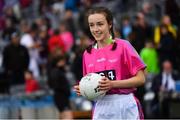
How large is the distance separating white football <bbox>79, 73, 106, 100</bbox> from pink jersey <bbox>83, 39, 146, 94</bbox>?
0.59 ft

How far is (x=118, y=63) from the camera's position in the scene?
6387mm

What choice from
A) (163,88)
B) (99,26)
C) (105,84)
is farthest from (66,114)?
(105,84)

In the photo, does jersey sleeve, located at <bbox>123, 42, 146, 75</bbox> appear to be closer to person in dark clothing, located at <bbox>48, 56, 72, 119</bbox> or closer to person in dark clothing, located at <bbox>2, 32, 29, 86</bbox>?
person in dark clothing, located at <bbox>48, 56, 72, 119</bbox>

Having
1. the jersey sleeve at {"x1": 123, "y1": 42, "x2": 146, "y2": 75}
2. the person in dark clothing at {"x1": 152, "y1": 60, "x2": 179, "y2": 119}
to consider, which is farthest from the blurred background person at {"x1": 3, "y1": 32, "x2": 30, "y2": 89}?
the jersey sleeve at {"x1": 123, "y1": 42, "x2": 146, "y2": 75}

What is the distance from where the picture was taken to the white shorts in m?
6.41

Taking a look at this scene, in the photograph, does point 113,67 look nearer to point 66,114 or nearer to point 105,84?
point 105,84

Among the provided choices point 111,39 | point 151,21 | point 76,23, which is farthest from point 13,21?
point 111,39

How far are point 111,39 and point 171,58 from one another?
9567 millimetres

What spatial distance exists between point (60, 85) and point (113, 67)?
7.77 metres

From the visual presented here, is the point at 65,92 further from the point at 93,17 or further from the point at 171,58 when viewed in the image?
the point at 93,17

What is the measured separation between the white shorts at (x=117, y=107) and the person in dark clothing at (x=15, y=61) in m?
11.6

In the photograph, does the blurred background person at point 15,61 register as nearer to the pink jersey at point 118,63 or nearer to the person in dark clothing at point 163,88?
the person in dark clothing at point 163,88

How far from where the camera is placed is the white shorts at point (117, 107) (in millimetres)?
6406

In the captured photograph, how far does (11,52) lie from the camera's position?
17984 mm
